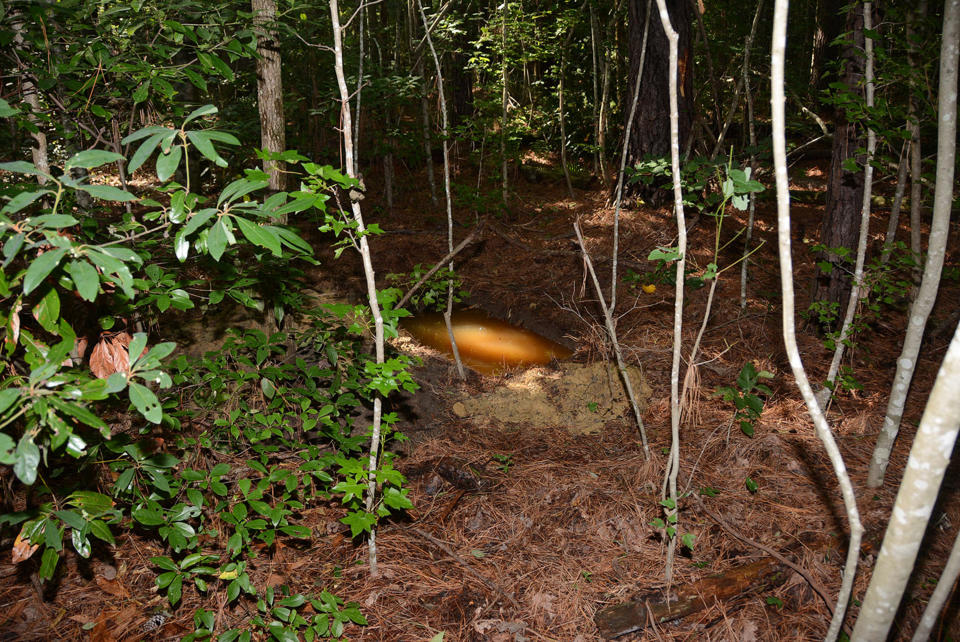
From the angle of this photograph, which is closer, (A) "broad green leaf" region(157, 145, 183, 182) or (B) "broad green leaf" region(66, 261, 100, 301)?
(B) "broad green leaf" region(66, 261, 100, 301)

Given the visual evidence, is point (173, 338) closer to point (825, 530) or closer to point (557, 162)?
point (825, 530)

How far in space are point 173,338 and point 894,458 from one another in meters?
4.70

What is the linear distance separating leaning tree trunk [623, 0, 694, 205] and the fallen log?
16.7 ft

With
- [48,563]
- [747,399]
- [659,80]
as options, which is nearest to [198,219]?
[48,563]

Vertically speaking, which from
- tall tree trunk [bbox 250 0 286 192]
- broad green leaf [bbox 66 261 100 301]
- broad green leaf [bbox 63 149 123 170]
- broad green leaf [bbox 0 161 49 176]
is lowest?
broad green leaf [bbox 66 261 100 301]

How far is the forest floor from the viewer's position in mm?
2365

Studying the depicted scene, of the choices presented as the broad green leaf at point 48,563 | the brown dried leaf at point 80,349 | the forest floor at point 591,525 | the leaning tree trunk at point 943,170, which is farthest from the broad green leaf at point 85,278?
the leaning tree trunk at point 943,170

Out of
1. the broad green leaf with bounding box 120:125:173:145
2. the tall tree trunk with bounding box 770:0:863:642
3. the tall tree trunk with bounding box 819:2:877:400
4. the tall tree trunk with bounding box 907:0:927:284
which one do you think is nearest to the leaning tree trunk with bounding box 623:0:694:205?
the tall tree trunk with bounding box 907:0:927:284

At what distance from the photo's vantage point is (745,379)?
10.2 feet

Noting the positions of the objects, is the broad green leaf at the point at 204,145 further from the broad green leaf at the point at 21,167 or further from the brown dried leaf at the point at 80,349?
the brown dried leaf at the point at 80,349

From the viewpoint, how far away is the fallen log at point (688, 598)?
94.5 inches

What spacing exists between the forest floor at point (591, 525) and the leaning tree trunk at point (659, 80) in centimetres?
290

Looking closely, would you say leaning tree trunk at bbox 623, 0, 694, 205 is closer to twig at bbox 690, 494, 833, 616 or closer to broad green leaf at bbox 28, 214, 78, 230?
twig at bbox 690, 494, 833, 616

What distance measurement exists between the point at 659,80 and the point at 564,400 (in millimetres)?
4543
